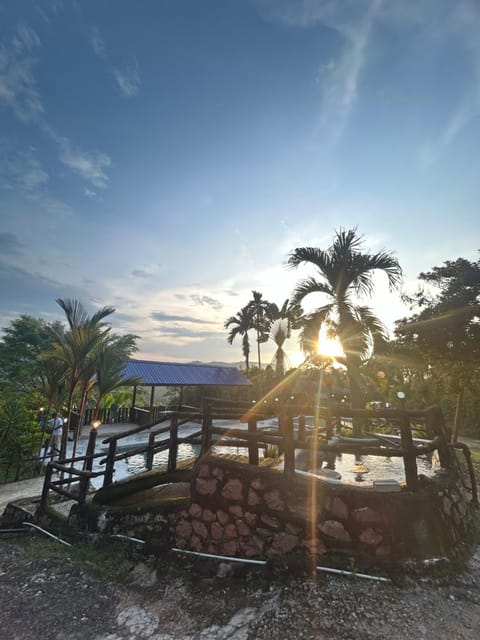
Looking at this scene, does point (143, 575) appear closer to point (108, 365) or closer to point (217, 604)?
point (217, 604)

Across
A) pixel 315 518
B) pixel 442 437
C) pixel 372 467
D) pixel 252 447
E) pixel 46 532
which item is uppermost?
pixel 442 437

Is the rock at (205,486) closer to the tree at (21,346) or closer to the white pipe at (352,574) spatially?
the white pipe at (352,574)

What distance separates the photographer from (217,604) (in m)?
2.93

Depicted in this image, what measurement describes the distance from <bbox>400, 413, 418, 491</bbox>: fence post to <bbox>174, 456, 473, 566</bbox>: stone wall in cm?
11

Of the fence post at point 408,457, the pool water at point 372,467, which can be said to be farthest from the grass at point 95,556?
the pool water at point 372,467

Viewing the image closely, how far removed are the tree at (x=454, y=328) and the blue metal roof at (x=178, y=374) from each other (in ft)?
41.3

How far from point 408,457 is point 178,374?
17.1 meters

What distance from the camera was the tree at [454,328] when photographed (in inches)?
361

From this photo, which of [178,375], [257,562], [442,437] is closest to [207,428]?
[257,562]

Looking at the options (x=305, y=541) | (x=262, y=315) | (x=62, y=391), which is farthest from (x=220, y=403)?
(x=262, y=315)

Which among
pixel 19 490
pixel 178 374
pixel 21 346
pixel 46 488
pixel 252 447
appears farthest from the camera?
pixel 21 346

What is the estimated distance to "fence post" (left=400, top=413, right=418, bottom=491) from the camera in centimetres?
329

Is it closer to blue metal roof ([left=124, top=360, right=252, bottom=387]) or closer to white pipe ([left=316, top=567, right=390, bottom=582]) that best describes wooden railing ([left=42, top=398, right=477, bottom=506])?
white pipe ([left=316, top=567, right=390, bottom=582])

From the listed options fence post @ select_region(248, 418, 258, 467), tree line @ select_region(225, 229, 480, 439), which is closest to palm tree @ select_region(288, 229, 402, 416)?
tree line @ select_region(225, 229, 480, 439)
